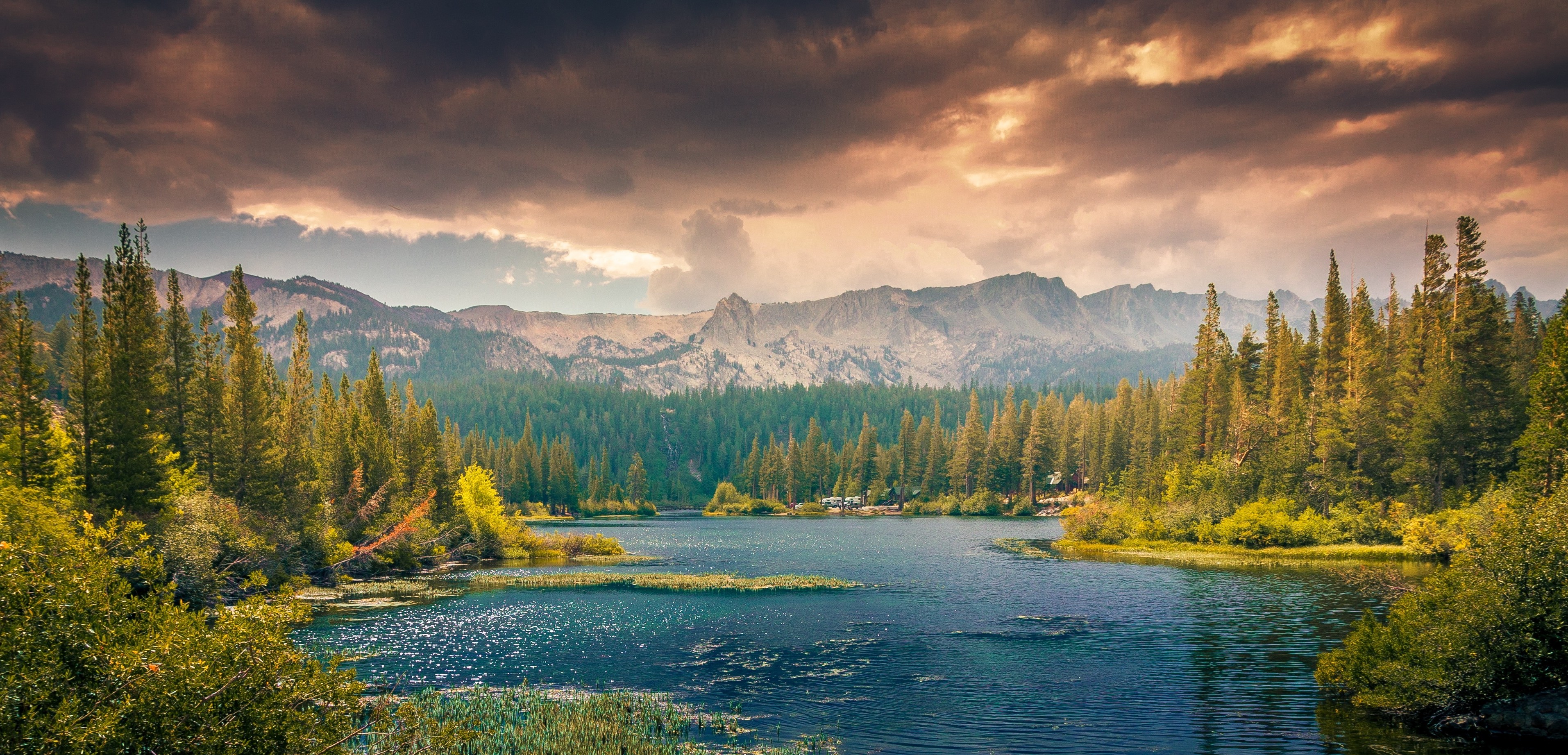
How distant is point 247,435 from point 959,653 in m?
60.5

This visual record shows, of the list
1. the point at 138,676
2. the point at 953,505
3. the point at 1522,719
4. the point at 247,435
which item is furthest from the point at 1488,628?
the point at 953,505

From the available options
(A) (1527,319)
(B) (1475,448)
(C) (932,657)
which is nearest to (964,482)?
(A) (1527,319)

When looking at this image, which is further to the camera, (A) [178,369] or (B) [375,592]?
(A) [178,369]

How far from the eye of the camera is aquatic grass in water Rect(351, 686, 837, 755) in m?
25.0

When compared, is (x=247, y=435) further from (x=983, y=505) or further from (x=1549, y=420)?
(x=983, y=505)

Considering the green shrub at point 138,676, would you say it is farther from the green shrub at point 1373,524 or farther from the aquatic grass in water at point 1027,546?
the green shrub at point 1373,524

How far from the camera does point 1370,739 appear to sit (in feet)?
86.2

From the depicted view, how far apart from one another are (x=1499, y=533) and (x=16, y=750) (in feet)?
129

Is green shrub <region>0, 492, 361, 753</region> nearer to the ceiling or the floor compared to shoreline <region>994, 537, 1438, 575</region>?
nearer to the ceiling

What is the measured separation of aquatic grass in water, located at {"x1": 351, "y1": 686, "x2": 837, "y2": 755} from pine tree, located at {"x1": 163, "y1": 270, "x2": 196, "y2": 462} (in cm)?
4925

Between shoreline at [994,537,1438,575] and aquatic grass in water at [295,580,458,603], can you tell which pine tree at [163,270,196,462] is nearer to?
aquatic grass in water at [295,580,458,603]

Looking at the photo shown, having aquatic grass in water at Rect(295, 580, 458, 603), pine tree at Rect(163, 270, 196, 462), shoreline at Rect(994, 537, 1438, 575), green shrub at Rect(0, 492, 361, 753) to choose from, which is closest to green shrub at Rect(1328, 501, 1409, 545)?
shoreline at Rect(994, 537, 1438, 575)

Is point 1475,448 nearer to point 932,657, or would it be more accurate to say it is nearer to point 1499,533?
point 1499,533

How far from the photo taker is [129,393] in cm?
5650
